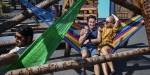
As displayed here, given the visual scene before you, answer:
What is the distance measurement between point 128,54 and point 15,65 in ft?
5.36

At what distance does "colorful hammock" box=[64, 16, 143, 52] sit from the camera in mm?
6402

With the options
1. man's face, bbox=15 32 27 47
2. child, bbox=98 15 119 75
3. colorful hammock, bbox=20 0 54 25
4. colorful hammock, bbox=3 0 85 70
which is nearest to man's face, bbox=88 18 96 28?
child, bbox=98 15 119 75

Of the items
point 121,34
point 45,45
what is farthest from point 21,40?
point 121,34

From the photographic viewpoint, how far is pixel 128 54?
4.92m

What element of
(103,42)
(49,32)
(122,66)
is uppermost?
(49,32)

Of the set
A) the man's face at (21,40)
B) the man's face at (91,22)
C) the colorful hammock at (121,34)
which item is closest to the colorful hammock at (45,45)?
the man's face at (21,40)

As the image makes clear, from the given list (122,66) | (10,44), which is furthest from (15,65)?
(122,66)

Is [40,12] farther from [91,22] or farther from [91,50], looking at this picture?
[91,50]

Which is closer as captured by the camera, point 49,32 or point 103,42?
point 49,32

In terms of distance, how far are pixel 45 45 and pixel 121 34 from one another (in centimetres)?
290

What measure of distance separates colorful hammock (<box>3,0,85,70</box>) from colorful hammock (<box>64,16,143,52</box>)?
180cm

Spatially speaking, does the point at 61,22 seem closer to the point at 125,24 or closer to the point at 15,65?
the point at 15,65

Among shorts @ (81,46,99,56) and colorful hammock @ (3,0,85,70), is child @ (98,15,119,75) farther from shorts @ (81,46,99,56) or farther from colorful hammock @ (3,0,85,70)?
colorful hammock @ (3,0,85,70)

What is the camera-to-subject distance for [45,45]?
4289mm
